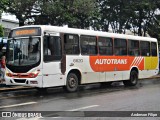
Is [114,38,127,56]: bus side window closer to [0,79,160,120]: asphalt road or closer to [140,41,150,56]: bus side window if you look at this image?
[140,41,150,56]: bus side window

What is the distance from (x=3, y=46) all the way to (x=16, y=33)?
2.87m

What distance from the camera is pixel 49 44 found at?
44.5 ft

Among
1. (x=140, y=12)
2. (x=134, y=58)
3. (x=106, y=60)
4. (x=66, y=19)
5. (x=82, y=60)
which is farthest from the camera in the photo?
(x=140, y=12)

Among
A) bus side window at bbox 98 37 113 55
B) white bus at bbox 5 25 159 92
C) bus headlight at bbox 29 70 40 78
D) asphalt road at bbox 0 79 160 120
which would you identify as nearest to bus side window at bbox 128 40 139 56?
white bus at bbox 5 25 159 92

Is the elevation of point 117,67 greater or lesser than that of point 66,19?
lesser

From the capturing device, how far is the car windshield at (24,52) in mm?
13266

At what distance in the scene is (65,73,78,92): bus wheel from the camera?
1439cm

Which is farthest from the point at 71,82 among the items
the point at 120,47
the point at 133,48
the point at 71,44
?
the point at 133,48

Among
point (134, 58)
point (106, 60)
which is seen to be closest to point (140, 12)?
point (134, 58)

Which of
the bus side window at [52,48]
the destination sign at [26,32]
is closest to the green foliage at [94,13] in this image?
the destination sign at [26,32]

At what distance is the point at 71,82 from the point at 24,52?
252 centimetres

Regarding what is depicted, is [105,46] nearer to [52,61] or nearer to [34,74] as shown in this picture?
[52,61]

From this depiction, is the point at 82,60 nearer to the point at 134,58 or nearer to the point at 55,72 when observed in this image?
the point at 55,72

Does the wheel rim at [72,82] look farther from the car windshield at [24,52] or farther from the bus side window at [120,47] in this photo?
the bus side window at [120,47]
